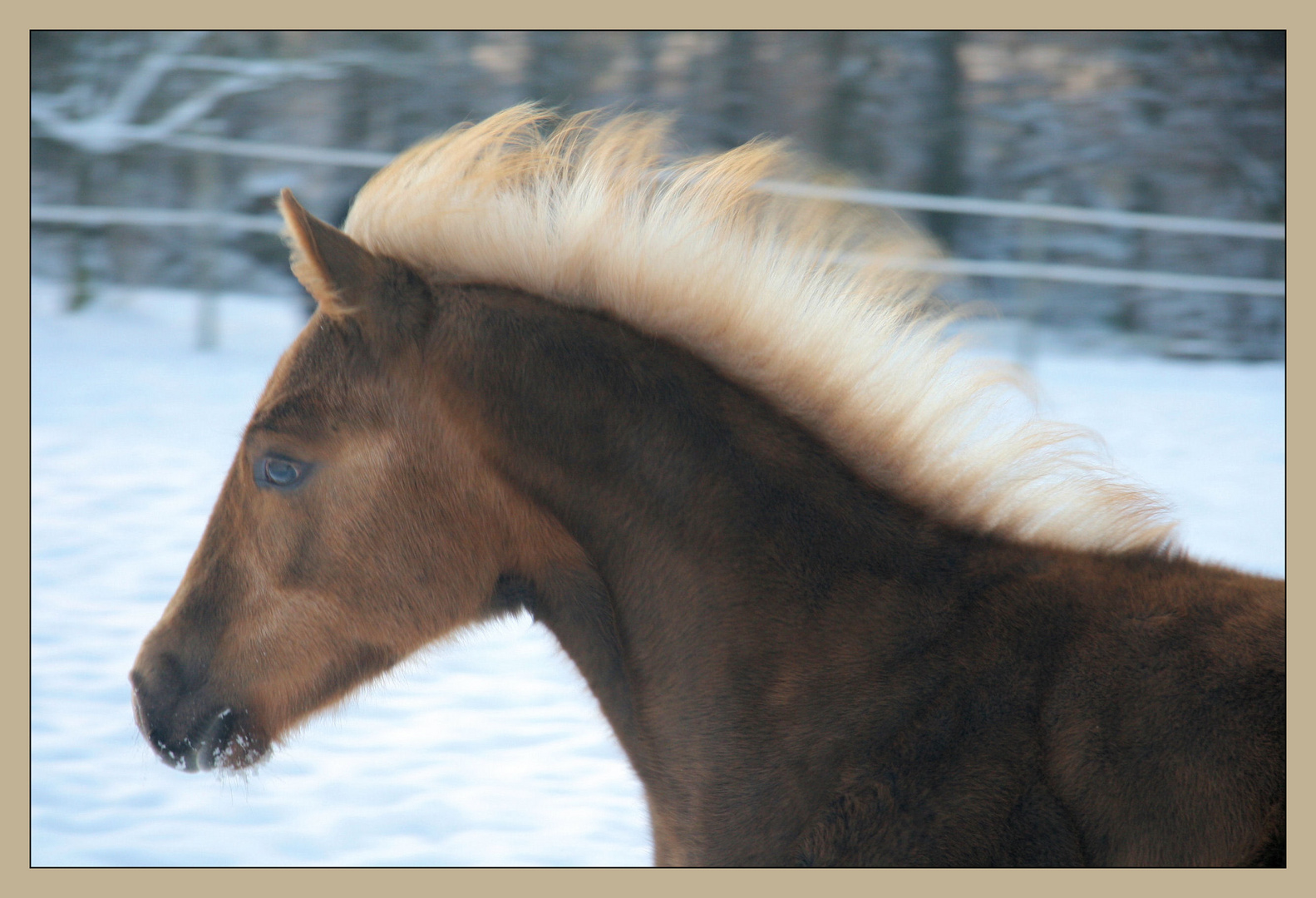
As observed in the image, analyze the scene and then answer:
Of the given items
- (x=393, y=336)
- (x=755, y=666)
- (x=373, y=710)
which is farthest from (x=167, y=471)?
(x=755, y=666)

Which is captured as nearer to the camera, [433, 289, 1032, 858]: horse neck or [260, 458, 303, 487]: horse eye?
[433, 289, 1032, 858]: horse neck

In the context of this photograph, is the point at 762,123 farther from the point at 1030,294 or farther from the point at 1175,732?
the point at 1175,732

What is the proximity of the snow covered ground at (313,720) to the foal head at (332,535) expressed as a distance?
0.39ft

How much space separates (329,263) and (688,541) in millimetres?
665

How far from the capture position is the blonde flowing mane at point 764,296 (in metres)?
1.57

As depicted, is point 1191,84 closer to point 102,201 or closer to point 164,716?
point 164,716

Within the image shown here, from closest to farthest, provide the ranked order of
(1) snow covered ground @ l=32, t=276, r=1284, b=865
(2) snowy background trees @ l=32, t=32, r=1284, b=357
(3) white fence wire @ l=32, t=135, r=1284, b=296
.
A: (1) snow covered ground @ l=32, t=276, r=1284, b=865
(2) snowy background trees @ l=32, t=32, r=1284, b=357
(3) white fence wire @ l=32, t=135, r=1284, b=296

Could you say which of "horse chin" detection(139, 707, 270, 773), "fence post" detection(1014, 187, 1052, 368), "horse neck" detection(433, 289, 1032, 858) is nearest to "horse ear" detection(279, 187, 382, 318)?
"horse neck" detection(433, 289, 1032, 858)

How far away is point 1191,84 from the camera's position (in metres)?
4.21

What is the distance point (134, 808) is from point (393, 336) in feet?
5.74

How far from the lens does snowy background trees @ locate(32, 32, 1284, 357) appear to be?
4.91m

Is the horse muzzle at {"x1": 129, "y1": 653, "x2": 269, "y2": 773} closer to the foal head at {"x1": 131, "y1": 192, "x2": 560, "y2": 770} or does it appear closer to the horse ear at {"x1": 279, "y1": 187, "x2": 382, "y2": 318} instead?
the foal head at {"x1": 131, "y1": 192, "x2": 560, "y2": 770}

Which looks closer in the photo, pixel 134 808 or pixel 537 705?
pixel 134 808

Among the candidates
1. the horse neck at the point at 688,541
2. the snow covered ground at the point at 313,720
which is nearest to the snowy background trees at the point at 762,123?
the snow covered ground at the point at 313,720
